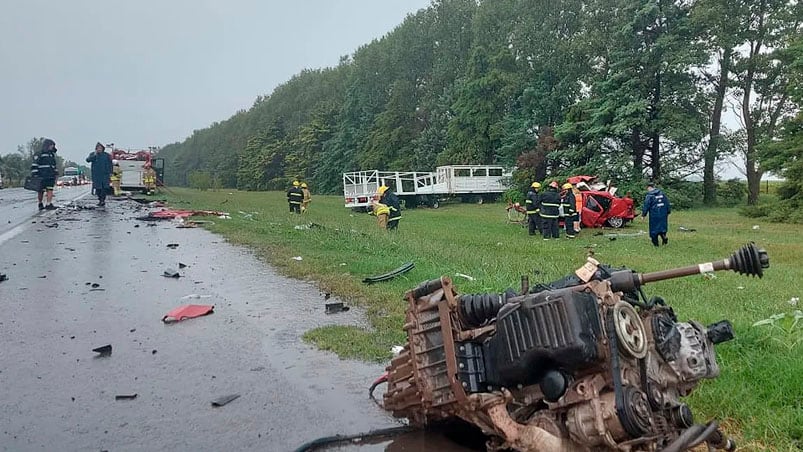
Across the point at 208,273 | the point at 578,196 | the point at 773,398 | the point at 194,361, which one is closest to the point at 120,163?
the point at 578,196

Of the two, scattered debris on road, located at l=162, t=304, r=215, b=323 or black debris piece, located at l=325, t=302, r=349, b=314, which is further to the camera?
black debris piece, located at l=325, t=302, r=349, b=314

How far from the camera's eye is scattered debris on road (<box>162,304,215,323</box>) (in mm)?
6089

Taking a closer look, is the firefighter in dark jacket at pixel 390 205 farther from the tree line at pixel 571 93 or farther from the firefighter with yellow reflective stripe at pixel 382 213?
the tree line at pixel 571 93

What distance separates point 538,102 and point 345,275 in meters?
34.6

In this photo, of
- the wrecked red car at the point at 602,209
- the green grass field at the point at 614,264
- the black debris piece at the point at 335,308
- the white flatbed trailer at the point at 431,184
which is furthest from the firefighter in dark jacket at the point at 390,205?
the white flatbed trailer at the point at 431,184

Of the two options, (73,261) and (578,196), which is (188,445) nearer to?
Answer: (73,261)

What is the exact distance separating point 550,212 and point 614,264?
18.6ft

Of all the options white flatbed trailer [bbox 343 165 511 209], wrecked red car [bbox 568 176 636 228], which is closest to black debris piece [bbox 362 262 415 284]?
wrecked red car [bbox 568 176 636 228]

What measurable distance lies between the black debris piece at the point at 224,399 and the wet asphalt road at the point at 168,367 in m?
0.05

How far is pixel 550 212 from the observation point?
647 inches

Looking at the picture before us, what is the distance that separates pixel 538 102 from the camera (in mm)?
40594

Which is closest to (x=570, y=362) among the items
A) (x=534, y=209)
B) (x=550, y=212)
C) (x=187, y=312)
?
(x=187, y=312)

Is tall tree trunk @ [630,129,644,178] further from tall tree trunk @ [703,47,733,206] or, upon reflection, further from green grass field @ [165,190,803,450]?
green grass field @ [165,190,803,450]

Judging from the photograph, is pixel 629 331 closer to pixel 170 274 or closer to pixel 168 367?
pixel 168 367
